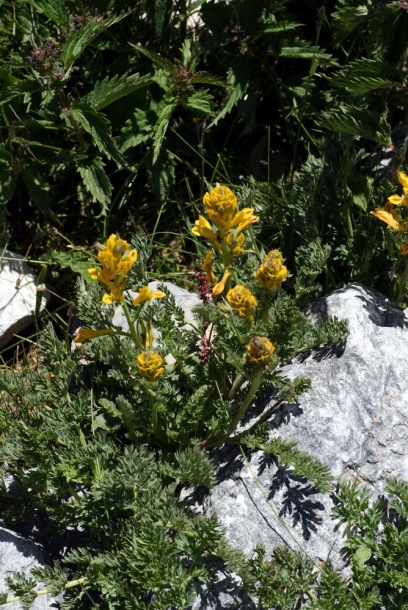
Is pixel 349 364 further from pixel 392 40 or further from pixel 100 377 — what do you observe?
pixel 392 40

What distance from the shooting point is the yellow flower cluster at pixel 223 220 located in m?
2.76

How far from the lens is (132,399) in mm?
3229

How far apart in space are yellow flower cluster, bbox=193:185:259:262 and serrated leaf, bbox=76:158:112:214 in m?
0.93

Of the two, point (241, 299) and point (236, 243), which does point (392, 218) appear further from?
point (241, 299)

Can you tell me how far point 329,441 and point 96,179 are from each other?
5.53ft

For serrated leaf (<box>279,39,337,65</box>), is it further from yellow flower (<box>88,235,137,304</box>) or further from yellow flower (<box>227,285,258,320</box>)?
yellow flower (<box>88,235,137,304</box>)

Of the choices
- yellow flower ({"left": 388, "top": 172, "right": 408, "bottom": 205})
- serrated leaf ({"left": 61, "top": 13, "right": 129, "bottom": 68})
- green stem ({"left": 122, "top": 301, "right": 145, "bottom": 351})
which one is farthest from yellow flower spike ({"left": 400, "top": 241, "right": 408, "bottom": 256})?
serrated leaf ({"left": 61, "top": 13, "right": 129, "bottom": 68})

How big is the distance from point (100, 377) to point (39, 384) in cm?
30

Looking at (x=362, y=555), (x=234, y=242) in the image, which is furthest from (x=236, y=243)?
(x=362, y=555)

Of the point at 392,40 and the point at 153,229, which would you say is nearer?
the point at 392,40

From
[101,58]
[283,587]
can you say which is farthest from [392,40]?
[283,587]

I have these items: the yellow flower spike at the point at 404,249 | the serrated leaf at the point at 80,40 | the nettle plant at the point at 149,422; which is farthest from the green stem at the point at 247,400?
the serrated leaf at the point at 80,40

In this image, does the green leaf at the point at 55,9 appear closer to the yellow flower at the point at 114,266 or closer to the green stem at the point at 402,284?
the yellow flower at the point at 114,266

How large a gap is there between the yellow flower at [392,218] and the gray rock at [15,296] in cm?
178
